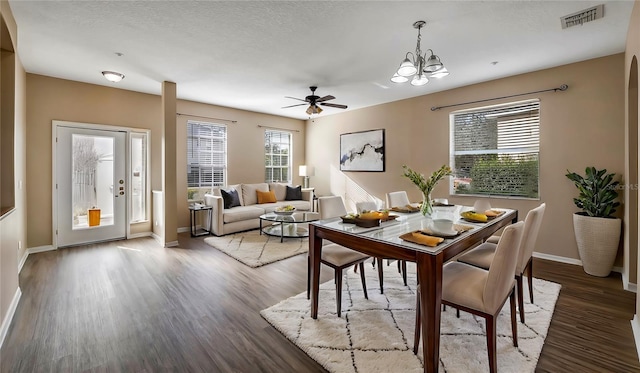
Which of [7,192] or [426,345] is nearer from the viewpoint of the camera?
[426,345]

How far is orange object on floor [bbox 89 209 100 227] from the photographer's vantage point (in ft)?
15.3

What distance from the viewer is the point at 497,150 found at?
4441mm

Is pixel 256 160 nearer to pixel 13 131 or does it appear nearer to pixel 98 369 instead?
pixel 13 131

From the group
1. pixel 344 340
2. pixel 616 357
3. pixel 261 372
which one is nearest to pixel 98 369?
pixel 261 372

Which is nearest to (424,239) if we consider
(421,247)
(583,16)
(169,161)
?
(421,247)

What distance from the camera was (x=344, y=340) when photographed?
207 cm

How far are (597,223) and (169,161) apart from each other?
230 inches

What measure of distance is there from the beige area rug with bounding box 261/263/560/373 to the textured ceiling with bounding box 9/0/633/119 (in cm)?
264

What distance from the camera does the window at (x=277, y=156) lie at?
7105 millimetres

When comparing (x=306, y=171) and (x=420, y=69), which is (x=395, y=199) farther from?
(x=306, y=171)

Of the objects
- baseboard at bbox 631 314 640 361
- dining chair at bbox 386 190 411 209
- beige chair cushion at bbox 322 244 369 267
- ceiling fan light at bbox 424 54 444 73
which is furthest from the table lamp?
baseboard at bbox 631 314 640 361

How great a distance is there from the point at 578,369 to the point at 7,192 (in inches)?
187

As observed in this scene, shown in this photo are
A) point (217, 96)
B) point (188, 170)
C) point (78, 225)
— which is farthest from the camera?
point (188, 170)

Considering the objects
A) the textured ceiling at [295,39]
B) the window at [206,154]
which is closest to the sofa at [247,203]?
the window at [206,154]
